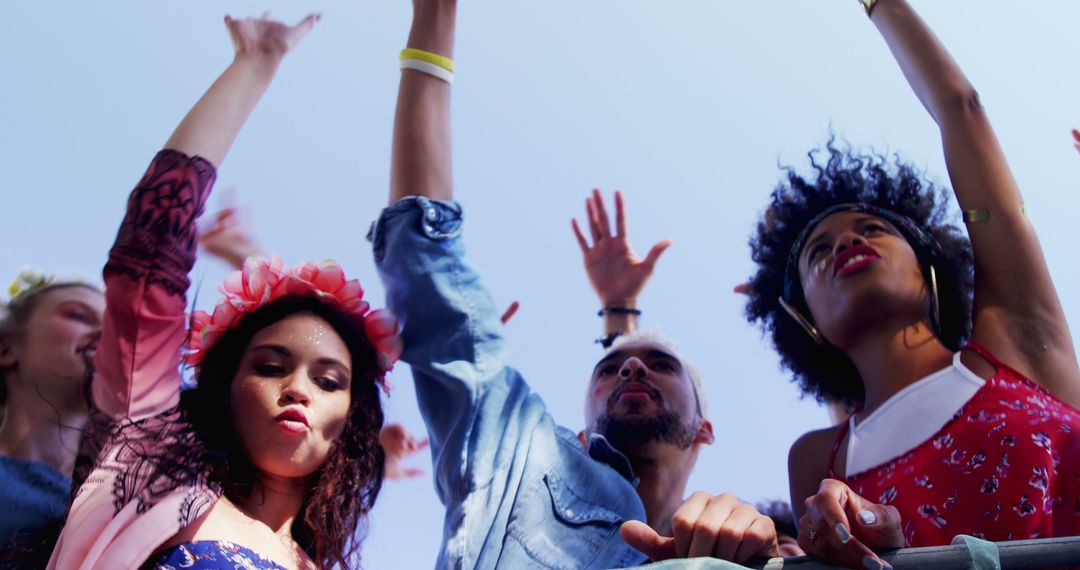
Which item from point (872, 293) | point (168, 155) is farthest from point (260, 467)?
point (872, 293)

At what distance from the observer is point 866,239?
3270 millimetres

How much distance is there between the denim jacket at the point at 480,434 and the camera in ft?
8.30

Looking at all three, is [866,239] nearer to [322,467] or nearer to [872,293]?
[872,293]

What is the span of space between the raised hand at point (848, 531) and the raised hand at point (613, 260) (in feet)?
9.35

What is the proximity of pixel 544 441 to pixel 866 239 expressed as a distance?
3.87 feet

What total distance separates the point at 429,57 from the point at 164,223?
2.83 feet

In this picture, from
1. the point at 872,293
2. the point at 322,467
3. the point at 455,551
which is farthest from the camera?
the point at 872,293

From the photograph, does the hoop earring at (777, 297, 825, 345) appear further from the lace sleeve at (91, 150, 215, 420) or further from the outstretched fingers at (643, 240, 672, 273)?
the lace sleeve at (91, 150, 215, 420)

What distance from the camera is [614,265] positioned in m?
4.77

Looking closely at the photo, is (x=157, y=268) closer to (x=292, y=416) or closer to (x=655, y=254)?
(x=292, y=416)

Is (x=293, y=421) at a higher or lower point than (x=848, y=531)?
higher

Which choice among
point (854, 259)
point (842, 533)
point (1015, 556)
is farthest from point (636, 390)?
point (1015, 556)

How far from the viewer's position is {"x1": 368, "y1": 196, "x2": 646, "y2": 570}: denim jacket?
2.53 m

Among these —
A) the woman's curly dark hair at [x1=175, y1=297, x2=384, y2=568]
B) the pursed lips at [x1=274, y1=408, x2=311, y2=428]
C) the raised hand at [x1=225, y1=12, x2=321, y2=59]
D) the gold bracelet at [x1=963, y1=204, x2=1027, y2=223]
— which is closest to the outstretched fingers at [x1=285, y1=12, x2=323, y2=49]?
the raised hand at [x1=225, y1=12, x2=321, y2=59]
